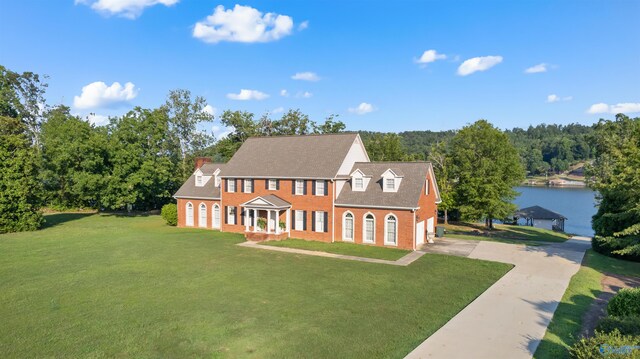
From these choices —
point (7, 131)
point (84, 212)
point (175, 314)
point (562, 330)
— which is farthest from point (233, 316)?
point (7, 131)

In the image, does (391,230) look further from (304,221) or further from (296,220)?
(296,220)

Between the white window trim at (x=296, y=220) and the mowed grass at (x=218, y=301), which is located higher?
the white window trim at (x=296, y=220)

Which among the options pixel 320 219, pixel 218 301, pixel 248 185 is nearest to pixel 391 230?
pixel 320 219

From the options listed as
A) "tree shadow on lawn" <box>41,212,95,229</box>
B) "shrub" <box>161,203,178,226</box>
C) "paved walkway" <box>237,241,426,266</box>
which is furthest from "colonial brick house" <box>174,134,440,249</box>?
"tree shadow on lawn" <box>41,212,95,229</box>

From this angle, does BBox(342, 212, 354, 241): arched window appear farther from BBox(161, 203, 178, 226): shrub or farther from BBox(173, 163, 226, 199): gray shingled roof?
BBox(161, 203, 178, 226): shrub

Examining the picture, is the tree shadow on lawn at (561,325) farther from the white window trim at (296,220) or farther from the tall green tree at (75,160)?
the tall green tree at (75,160)

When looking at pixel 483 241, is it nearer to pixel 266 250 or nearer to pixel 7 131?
pixel 266 250

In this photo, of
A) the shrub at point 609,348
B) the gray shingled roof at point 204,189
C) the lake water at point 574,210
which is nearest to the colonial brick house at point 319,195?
the gray shingled roof at point 204,189
